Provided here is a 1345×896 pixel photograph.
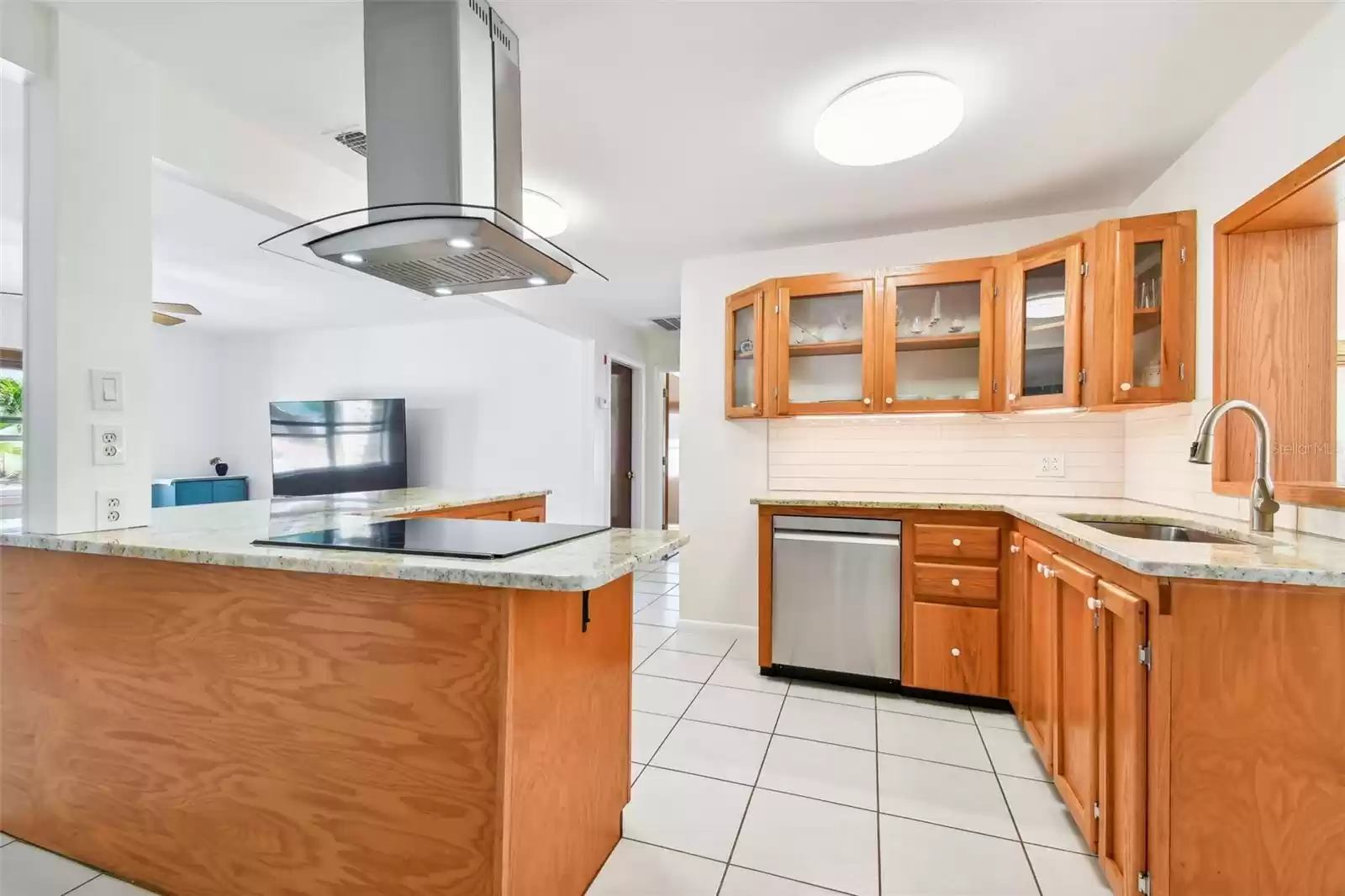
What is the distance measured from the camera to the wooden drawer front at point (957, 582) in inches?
99.0

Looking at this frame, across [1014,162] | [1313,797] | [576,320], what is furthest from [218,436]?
[1313,797]

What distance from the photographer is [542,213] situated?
2.79 metres

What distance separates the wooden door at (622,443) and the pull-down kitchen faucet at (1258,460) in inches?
189

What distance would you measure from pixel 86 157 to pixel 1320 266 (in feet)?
12.3

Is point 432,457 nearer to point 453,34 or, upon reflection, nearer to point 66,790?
point 66,790

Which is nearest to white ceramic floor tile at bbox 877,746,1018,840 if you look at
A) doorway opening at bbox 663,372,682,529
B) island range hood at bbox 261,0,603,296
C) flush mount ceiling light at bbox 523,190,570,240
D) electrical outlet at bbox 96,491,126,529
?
island range hood at bbox 261,0,603,296

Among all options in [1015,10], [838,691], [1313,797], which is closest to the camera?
[1313,797]

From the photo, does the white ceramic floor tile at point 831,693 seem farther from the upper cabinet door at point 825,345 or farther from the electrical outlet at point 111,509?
the electrical outlet at point 111,509

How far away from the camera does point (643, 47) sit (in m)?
1.76

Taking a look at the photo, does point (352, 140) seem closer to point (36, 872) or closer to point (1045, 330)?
point (36, 872)

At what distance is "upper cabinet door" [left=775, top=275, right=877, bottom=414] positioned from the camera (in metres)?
3.00

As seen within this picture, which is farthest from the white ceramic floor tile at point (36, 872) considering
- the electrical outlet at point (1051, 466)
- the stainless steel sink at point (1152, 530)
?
the electrical outlet at point (1051, 466)

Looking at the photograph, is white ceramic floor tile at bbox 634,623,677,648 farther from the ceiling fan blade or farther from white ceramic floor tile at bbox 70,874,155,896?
the ceiling fan blade

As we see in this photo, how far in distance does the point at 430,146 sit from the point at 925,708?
9.33ft
